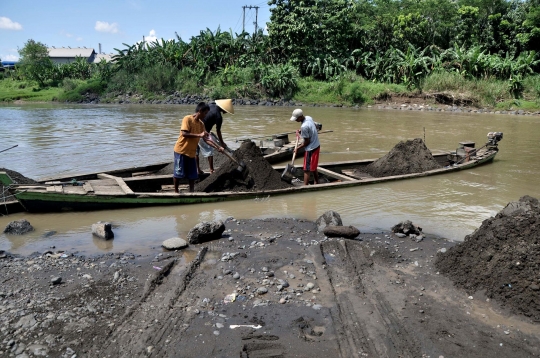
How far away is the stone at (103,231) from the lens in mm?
5625

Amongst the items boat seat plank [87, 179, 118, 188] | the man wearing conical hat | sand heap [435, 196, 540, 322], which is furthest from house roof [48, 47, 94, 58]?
sand heap [435, 196, 540, 322]

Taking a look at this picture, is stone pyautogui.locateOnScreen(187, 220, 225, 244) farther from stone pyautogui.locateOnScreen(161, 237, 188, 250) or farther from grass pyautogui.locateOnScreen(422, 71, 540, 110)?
grass pyautogui.locateOnScreen(422, 71, 540, 110)

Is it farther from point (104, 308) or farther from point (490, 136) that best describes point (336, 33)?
point (104, 308)

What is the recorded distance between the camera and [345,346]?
3.33m

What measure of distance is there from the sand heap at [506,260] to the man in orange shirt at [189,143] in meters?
3.80

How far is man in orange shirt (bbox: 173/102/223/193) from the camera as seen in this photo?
21.7ft

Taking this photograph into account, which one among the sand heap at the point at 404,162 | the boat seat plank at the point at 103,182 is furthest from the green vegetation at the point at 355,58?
the boat seat plank at the point at 103,182

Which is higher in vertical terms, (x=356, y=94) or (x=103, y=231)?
(x=356, y=94)

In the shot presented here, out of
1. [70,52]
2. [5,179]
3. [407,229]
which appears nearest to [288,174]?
[407,229]

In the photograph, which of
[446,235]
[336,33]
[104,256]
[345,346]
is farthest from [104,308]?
[336,33]

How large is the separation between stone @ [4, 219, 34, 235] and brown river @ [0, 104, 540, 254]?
0.29ft

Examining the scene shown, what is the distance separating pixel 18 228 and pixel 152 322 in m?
3.24

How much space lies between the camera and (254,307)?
3875 mm

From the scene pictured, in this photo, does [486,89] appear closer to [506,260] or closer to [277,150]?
[277,150]
